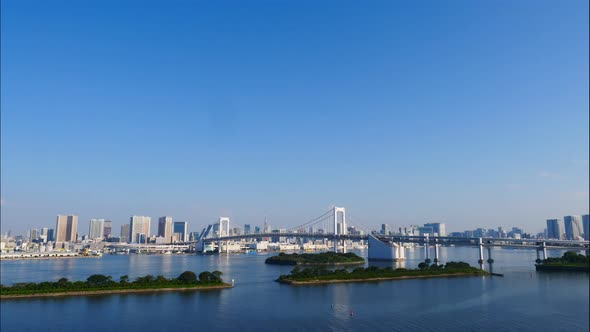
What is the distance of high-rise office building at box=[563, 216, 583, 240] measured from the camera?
1737 cm

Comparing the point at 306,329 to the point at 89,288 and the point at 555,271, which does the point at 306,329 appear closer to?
the point at 89,288

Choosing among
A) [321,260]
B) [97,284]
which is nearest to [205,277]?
[97,284]

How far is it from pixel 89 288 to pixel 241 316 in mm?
4837

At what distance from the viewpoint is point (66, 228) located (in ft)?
170

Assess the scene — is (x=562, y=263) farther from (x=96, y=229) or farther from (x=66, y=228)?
(x=96, y=229)

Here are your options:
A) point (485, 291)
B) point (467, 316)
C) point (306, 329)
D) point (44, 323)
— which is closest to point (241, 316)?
point (306, 329)

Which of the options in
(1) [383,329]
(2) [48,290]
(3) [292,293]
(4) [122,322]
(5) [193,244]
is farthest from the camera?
(5) [193,244]

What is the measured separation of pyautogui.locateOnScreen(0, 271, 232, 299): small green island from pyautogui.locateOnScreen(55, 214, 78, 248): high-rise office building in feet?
152

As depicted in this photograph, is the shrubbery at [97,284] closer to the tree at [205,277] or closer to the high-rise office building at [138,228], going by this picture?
the tree at [205,277]

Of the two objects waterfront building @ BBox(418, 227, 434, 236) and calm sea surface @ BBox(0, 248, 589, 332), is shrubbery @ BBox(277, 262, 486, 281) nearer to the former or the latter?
calm sea surface @ BBox(0, 248, 589, 332)

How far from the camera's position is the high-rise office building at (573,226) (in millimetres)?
17372

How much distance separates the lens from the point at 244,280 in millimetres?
13367

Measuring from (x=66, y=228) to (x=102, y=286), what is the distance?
48164 millimetres

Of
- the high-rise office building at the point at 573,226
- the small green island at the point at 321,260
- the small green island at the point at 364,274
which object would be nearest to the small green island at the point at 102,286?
the small green island at the point at 364,274
